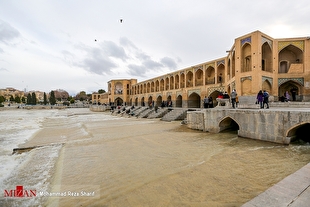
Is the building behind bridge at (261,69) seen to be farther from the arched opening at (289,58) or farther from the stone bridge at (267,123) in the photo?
the stone bridge at (267,123)

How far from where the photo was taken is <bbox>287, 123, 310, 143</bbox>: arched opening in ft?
19.4

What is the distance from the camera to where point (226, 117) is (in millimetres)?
8344

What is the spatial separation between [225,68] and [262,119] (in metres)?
12.5

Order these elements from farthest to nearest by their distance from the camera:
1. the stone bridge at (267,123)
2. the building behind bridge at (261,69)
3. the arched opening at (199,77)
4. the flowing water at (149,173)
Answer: the arched opening at (199,77), the building behind bridge at (261,69), the stone bridge at (267,123), the flowing water at (149,173)

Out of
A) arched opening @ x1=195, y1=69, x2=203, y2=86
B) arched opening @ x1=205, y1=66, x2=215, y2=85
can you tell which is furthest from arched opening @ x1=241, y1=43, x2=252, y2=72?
arched opening @ x1=195, y1=69, x2=203, y2=86

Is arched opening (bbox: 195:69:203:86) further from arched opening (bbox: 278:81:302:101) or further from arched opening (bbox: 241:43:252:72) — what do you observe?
arched opening (bbox: 278:81:302:101)

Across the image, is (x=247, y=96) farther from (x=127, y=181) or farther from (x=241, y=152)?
(x=127, y=181)

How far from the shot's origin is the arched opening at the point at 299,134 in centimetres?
591

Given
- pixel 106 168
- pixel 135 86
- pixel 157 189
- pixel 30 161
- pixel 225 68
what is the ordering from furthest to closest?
pixel 135 86 → pixel 225 68 → pixel 30 161 → pixel 106 168 → pixel 157 189

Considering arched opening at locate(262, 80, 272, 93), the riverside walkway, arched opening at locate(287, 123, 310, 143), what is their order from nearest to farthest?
the riverside walkway < arched opening at locate(287, 123, 310, 143) < arched opening at locate(262, 80, 272, 93)

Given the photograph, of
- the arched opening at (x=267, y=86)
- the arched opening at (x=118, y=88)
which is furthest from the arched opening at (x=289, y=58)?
the arched opening at (x=118, y=88)

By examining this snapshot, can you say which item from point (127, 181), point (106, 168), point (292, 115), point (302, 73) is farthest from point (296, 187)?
point (302, 73)

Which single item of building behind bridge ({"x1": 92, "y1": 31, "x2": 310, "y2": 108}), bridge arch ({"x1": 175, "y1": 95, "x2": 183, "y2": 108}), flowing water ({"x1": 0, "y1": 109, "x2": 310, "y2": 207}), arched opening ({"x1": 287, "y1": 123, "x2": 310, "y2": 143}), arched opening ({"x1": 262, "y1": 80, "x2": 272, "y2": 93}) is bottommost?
flowing water ({"x1": 0, "y1": 109, "x2": 310, "y2": 207})

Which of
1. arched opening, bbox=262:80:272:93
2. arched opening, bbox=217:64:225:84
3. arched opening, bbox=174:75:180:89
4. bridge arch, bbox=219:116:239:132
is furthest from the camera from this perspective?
arched opening, bbox=174:75:180:89
